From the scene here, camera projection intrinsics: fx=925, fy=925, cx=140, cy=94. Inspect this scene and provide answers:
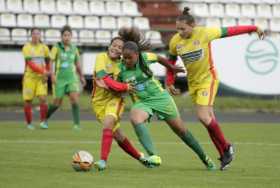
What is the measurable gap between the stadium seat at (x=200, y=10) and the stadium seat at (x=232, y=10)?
3.10 ft

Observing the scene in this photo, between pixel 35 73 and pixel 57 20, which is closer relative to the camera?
pixel 35 73

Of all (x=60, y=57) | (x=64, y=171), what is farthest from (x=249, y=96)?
(x=64, y=171)

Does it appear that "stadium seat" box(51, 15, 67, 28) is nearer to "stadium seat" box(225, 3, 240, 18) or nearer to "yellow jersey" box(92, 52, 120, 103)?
"stadium seat" box(225, 3, 240, 18)

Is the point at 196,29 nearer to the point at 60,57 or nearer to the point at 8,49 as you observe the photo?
the point at 60,57

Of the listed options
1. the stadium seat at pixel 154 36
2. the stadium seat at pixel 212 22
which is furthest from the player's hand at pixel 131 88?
the stadium seat at pixel 212 22

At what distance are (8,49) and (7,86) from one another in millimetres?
1522

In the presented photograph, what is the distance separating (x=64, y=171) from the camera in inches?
487

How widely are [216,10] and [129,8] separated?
3.42 meters

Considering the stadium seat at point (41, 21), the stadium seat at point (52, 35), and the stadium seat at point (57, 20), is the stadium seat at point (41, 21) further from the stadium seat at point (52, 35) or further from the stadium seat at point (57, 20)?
the stadium seat at point (52, 35)

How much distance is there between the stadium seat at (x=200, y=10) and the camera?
110ft

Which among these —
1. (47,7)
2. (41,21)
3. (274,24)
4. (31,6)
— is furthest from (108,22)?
(274,24)

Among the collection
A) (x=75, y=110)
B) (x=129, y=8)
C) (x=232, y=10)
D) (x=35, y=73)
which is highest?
(x=129, y=8)

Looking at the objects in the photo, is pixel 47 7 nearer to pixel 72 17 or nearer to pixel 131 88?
pixel 72 17

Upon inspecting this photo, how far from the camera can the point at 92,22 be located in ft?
105
